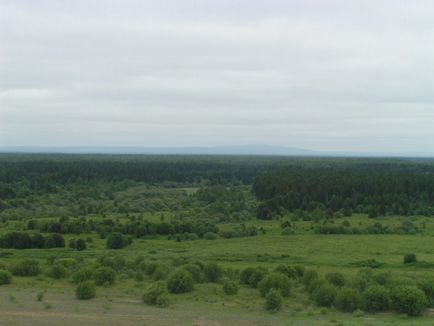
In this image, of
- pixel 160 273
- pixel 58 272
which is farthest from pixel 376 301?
pixel 58 272

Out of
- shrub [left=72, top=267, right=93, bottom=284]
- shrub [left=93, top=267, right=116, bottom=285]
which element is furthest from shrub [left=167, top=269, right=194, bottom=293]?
shrub [left=72, top=267, right=93, bottom=284]

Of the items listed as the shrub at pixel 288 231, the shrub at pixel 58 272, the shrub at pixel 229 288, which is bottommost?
the shrub at pixel 288 231

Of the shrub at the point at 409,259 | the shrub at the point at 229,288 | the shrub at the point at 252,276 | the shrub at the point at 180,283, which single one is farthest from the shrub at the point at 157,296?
the shrub at the point at 409,259

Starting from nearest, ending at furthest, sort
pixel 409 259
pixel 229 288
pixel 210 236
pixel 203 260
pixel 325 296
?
pixel 325 296 < pixel 229 288 < pixel 409 259 < pixel 203 260 < pixel 210 236

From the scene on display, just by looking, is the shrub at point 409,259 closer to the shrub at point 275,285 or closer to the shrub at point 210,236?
the shrub at point 275,285

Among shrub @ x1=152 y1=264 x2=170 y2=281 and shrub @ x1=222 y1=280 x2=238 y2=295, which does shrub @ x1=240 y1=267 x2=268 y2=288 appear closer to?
shrub @ x1=222 y1=280 x2=238 y2=295

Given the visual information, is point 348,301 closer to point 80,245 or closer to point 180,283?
point 180,283

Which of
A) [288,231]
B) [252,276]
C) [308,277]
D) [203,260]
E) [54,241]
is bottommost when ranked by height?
[54,241]
